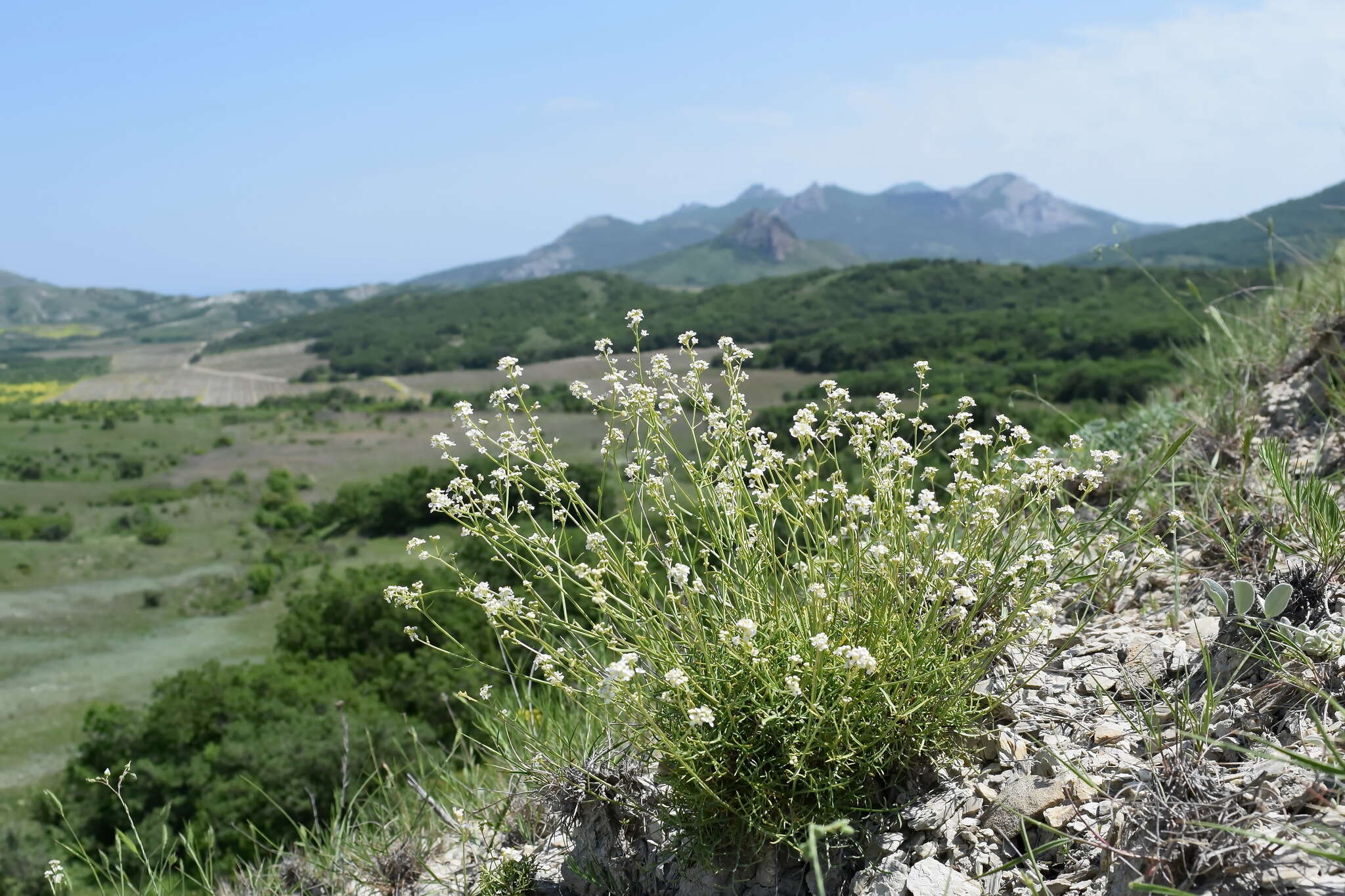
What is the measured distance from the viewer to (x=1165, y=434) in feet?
15.4

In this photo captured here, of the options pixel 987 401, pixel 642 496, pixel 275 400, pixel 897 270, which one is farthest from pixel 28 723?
pixel 897 270

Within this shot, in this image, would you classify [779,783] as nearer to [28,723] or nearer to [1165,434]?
[1165,434]

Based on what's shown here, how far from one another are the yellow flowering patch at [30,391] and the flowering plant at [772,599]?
135443mm

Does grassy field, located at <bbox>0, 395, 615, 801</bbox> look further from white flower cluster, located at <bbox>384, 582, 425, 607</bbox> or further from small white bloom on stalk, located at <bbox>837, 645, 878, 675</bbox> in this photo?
small white bloom on stalk, located at <bbox>837, 645, 878, 675</bbox>

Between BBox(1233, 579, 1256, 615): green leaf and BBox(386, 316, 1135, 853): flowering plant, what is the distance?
347mm

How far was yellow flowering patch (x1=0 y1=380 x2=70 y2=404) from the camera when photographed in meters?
115

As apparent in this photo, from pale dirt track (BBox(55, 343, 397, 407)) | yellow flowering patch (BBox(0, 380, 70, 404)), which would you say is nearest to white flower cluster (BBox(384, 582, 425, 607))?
pale dirt track (BBox(55, 343, 397, 407))

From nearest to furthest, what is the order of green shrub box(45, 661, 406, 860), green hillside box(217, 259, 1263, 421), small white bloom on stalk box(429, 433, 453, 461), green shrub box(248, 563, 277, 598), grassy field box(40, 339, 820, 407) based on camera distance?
small white bloom on stalk box(429, 433, 453, 461)
green shrub box(45, 661, 406, 860)
green shrub box(248, 563, 277, 598)
green hillside box(217, 259, 1263, 421)
grassy field box(40, 339, 820, 407)

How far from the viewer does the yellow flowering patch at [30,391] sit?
115 m

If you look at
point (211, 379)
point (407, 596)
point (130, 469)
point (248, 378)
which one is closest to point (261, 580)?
point (130, 469)

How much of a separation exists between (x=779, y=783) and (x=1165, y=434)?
3429mm

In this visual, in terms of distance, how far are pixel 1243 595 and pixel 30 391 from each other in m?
150

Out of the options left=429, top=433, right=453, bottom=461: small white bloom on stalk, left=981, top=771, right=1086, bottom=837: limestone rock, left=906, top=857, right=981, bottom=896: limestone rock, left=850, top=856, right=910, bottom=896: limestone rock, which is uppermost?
left=429, top=433, right=453, bottom=461: small white bloom on stalk

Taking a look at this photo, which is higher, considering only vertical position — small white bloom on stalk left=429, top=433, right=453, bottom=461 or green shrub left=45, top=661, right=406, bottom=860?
small white bloom on stalk left=429, top=433, right=453, bottom=461
